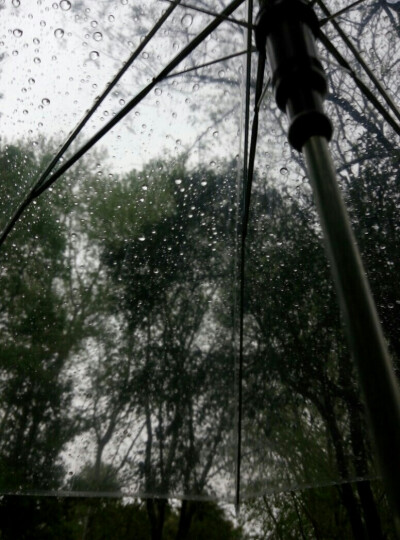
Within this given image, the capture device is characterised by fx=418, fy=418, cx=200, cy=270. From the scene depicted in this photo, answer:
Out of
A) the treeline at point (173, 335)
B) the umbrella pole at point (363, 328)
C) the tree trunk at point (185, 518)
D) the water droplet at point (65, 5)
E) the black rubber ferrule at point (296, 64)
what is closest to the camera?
the umbrella pole at point (363, 328)

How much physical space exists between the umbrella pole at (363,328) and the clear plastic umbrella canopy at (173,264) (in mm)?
1233

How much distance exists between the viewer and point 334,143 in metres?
1.98

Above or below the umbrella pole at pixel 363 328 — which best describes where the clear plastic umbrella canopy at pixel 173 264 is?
above

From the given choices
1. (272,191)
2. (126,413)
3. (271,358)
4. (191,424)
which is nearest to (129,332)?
(126,413)

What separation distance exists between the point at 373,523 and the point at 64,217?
562 centimetres

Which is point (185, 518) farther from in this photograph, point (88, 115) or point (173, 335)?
point (88, 115)

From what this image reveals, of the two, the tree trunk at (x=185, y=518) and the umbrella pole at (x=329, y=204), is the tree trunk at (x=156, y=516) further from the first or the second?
the umbrella pole at (x=329, y=204)

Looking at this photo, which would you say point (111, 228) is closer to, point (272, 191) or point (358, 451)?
point (272, 191)

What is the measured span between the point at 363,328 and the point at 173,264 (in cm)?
152

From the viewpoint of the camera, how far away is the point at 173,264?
189cm

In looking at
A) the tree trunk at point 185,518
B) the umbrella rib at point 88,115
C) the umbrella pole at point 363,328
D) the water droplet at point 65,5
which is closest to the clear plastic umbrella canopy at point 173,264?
the water droplet at point 65,5

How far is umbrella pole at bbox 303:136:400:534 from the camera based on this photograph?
35 cm

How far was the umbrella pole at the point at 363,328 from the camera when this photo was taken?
14.0 inches

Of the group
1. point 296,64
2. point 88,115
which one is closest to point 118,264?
point 88,115
